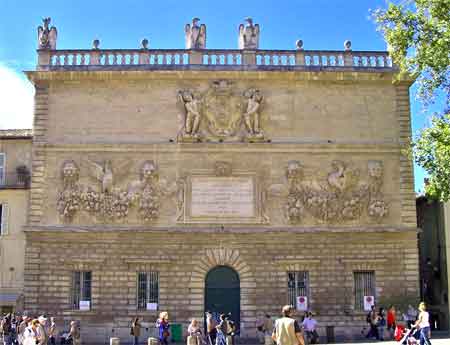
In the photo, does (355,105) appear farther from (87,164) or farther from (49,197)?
(49,197)

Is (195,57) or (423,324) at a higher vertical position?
(195,57)

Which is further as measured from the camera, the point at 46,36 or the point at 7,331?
the point at 46,36

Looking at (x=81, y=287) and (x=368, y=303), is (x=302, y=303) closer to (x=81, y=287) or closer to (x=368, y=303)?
(x=368, y=303)

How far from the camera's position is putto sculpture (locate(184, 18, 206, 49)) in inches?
1068

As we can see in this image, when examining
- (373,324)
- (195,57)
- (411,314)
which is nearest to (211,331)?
(373,324)

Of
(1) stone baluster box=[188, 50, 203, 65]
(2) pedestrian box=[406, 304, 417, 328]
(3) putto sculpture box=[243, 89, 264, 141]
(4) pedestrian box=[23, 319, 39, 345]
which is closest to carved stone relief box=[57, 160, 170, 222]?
(3) putto sculpture box=[243, 89, 264, 141]

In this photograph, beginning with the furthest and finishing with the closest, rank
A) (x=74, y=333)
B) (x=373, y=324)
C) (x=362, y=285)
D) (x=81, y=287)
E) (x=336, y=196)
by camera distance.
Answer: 1. (x=336, y=196)
2. (x=362, y=285)
3. (x=81, y=287)
4. (x=373, y=324)
5. (x=74, y=333)

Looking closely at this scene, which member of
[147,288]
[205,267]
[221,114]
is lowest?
[147,288]

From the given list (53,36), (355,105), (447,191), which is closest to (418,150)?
(447,191)

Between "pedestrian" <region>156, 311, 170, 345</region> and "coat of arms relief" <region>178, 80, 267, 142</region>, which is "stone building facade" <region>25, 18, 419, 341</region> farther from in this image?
"pedestrian" <region>156, 311, 170, 345</region>

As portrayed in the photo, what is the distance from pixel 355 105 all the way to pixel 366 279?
22.5 ft

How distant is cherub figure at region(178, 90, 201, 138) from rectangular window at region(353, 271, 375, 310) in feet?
27.2

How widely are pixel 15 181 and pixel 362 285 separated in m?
14.7

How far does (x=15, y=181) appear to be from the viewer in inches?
1107
